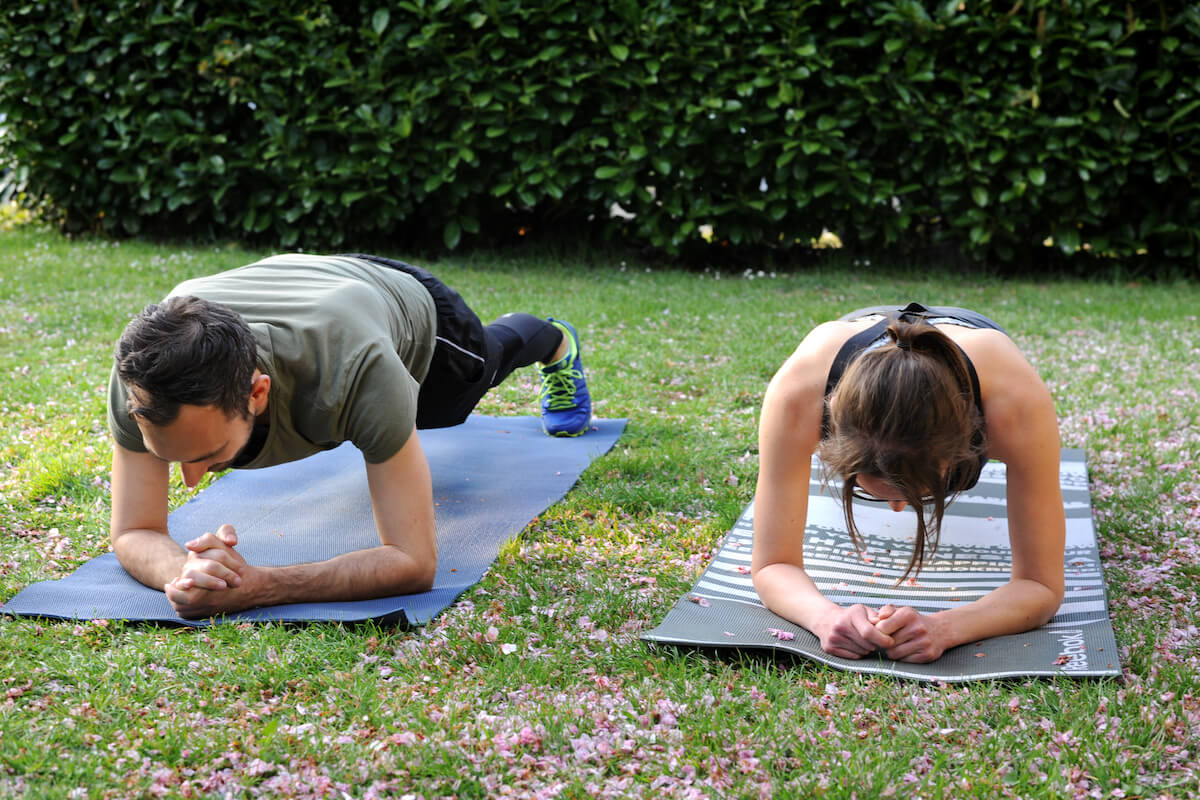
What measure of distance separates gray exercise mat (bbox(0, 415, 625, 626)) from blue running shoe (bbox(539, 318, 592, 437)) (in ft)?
0.19

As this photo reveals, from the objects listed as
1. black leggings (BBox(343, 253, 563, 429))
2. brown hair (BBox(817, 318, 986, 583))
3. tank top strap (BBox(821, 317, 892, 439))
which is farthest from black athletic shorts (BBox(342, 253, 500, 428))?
brown hair (BBox(817, 318, 986, 583))

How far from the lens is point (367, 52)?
7.35 m

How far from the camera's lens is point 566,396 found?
164 inches

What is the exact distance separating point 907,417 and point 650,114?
18.4 ft

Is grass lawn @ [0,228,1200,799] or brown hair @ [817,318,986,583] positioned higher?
brown hair @ [817,318,986,583]

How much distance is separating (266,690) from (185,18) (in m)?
6.64

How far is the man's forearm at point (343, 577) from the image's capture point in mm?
2557

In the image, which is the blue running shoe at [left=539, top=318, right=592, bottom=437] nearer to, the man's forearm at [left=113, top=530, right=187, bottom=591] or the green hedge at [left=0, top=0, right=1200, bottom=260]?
the man's forearm at [left=113, top=530, right=187, bottom=591]

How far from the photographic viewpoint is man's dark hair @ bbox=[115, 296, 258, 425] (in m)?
2.18

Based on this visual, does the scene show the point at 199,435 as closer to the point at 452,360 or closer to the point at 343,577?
the point at 343,577

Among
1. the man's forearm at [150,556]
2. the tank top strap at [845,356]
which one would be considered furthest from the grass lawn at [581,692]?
the tank top strap at [845,356]

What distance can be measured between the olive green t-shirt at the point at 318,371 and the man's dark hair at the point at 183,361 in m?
0.13

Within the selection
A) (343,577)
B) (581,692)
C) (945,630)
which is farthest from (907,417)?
(343,577)

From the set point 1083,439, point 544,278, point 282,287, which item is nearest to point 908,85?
point 544,278
